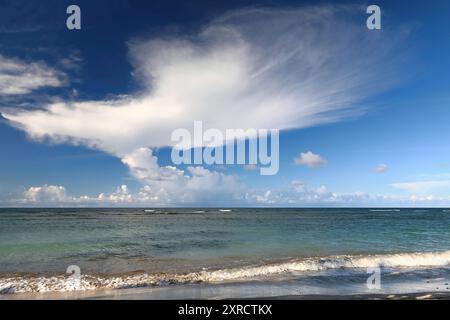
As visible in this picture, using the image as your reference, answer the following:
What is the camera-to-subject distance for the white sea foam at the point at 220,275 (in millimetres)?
12773

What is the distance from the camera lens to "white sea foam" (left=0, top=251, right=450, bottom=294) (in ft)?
41.9

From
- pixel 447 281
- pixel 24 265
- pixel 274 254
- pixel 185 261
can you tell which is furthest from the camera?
pixel 274 254

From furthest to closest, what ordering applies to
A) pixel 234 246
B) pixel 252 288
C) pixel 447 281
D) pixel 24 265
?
pixel 234 246
pixel 24 265
pixel 447 281
pixel 252 288

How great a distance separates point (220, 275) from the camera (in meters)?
14.5

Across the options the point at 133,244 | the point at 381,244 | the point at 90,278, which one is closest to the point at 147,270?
the point at 90,278

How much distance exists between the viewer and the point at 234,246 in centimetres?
2358

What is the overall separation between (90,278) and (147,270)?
8.59ft

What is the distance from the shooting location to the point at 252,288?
12.0 meters

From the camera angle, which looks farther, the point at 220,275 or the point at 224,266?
the point at 224,266
